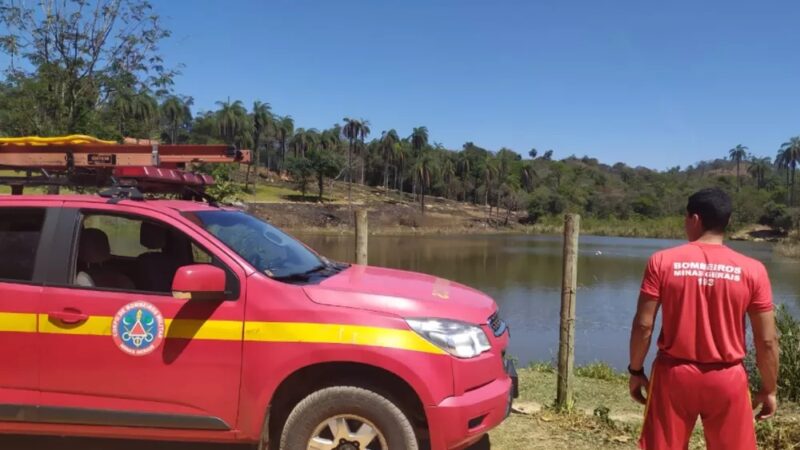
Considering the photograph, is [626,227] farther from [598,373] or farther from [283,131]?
[598,373]

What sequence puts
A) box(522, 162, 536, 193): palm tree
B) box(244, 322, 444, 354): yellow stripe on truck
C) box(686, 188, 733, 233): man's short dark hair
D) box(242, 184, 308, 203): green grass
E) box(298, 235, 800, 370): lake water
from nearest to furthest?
box(686, 188, 733, 233): man's short dark hair, box(244, 322, 444, 354): yellow stripe on truck, box(298, 235, 800, 370): lake water, box(242, 184, 308, 203): green grass, box(522, 162, 536, 193): palm tree

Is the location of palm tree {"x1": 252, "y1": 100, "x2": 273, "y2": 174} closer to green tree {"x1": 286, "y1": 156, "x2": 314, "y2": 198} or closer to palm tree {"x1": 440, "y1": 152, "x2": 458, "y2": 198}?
green tree {"x1": 286, "y1": 156, "x2": 314, "y2": 198}

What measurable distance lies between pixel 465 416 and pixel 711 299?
146 centimetres

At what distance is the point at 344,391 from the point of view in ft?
12.0

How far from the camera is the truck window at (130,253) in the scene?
13.3ft

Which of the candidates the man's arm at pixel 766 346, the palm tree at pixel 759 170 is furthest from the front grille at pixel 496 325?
the palm tree at pixel 759 170

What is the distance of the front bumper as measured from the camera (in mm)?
3617

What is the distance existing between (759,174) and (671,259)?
173 m

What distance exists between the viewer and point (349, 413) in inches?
145

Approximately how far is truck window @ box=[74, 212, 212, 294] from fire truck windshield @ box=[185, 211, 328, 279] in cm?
19

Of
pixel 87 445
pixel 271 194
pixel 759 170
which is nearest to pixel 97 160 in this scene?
pixel 87 445

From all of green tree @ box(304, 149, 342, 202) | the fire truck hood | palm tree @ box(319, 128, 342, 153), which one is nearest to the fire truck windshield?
the fire truck hood

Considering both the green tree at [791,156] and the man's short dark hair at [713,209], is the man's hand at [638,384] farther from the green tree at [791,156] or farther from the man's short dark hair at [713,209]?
the green tree at [791,156]

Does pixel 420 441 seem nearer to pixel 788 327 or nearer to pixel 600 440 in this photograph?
pixel 600 440
